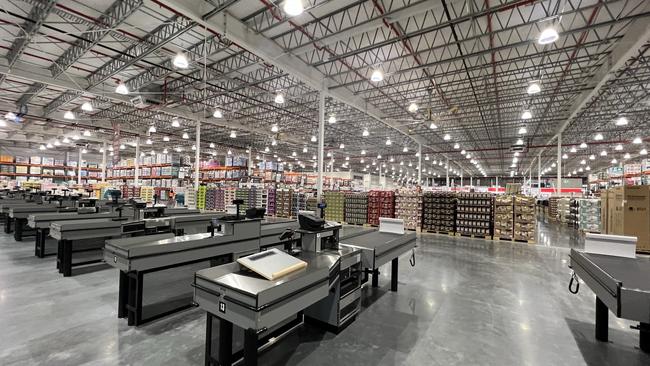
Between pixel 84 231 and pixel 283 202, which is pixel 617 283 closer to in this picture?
pixel 84 231

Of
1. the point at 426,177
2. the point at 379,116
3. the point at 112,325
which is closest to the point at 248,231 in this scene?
the point at 112,325

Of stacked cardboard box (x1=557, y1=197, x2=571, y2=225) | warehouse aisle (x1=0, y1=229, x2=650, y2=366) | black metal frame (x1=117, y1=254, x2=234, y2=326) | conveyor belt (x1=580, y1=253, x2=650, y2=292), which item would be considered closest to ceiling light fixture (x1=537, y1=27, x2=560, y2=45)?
conveyor belt (x1=580, y1=253, x2=650, y2=292)

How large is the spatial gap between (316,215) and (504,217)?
348 inches

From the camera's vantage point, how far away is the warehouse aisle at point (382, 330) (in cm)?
260

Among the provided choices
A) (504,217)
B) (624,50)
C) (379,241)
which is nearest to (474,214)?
(504,217)

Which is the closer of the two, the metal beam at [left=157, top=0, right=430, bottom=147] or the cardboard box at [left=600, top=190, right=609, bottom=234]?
the metal beam at [left=157, top=0, right=430, bottom=147]

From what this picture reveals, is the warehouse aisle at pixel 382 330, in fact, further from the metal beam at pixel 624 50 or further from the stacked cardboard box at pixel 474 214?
the metal beam at pixel 624 50

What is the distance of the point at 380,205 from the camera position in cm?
1246

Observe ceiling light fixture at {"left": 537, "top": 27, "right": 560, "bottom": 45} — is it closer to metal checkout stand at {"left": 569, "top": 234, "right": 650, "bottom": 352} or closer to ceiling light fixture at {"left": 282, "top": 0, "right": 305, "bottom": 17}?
metal checkout stand at {"left": 569, "top": 234, "right": 650, "bottom": 352}

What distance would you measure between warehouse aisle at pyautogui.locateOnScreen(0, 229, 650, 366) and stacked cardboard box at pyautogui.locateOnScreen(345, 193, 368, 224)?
7.73 meters

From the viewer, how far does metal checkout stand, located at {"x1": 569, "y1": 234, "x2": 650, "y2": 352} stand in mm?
2012

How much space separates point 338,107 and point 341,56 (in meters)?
6.39

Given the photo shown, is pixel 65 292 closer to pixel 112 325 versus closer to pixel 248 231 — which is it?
pixel 112 325

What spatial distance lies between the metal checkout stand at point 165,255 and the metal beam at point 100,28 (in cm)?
601
